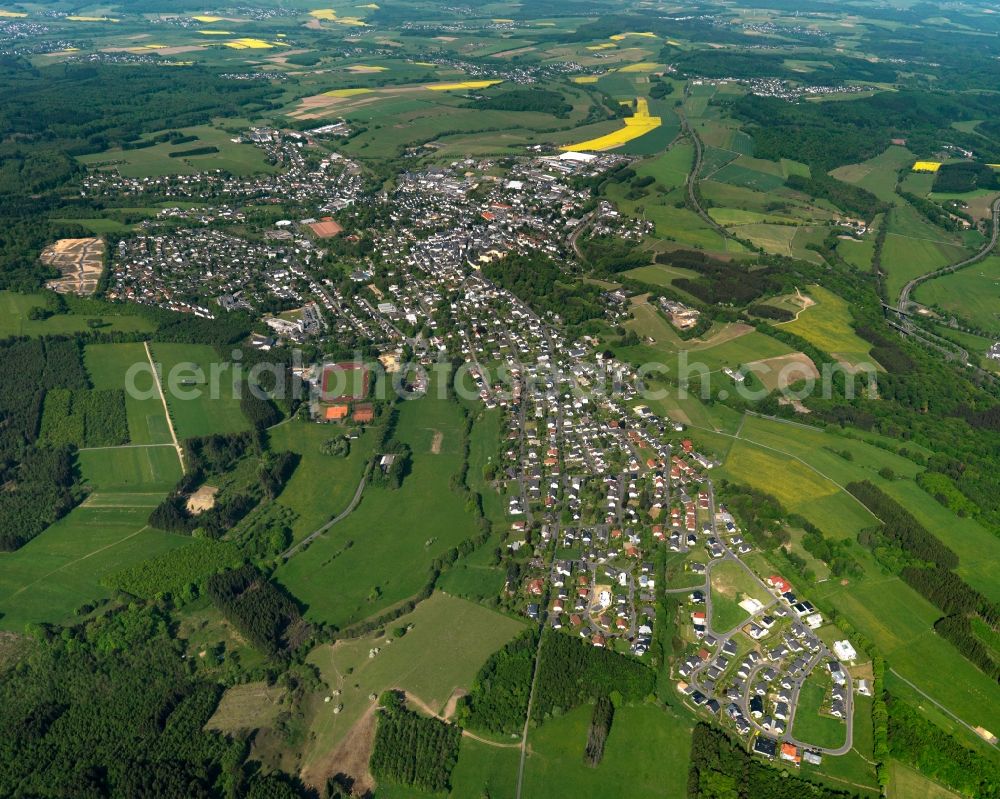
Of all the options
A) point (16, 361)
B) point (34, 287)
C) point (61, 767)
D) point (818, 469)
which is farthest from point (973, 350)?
point (34, 287)

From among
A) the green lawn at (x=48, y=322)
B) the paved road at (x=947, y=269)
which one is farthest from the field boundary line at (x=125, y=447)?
the paved road at (x=947, y=269)

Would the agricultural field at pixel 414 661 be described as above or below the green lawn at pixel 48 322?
above

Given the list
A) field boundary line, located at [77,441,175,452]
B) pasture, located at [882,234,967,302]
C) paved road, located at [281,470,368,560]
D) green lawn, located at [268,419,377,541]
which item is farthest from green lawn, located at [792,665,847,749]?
pasture, located at [882,234,967,302]

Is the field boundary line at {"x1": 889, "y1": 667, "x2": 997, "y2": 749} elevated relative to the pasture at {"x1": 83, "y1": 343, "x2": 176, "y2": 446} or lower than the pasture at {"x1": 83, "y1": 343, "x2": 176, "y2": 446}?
elevated

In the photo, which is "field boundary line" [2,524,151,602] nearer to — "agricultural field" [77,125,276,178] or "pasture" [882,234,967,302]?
"agricultural field" [77,125,276,178]

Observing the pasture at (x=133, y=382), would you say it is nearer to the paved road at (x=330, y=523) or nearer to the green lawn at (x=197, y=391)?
the green lawn at (x=197, y=391)

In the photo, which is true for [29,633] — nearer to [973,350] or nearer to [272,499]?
[272,499]
